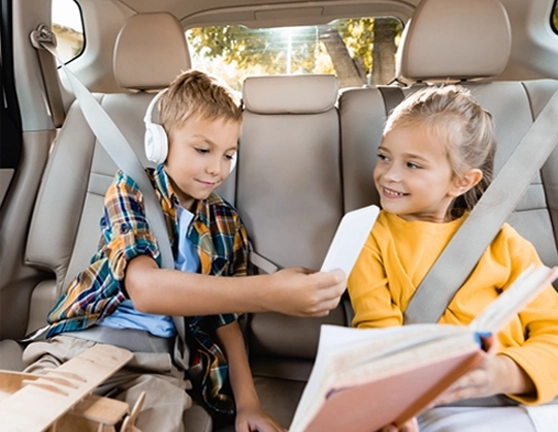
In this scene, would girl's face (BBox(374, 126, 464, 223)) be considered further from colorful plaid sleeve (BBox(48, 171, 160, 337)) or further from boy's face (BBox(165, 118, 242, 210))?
colorful plaid sleeve (BBox(48, 171, 160, 337))

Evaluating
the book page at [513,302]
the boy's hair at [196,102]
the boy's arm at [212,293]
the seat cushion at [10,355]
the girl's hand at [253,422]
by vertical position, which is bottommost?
the seat cushion at [10,355]

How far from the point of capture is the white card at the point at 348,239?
0.73 meters

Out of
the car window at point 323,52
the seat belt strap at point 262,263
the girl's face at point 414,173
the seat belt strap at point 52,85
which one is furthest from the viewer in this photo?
the car window at point 323,52

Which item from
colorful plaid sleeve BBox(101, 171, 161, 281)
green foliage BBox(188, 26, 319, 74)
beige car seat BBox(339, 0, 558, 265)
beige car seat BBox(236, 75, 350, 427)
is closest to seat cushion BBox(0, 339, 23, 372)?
colorful plaid sleeve BBox(101, 171, 161, 281)

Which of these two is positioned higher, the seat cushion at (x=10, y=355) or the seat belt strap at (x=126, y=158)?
the seat belt strap at (x=126, y=158)

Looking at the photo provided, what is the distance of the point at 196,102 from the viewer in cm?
97

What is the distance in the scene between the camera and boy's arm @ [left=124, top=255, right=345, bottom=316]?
79 cm

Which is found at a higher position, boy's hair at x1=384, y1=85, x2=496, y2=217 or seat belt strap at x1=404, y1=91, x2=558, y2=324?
boy's hair at x1=384, y1=85, x2=496, y2=217

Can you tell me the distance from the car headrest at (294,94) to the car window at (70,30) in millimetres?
1026

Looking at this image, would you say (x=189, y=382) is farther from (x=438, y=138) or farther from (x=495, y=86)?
(x=495, y=86)

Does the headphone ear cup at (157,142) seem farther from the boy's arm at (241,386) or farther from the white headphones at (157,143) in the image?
the boy's arm at (241,386)

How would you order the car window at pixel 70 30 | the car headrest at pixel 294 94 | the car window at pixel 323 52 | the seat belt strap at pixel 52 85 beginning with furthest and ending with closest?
the car window at pixel 323 52 < the car window at pixel 70 30 < the seat belt strap at pixel 52 85 < the car headrest at pixel 294 94

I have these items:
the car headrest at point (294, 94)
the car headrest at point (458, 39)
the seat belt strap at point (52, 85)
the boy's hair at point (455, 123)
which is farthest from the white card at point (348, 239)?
the seat belt strap at point (52, 85)

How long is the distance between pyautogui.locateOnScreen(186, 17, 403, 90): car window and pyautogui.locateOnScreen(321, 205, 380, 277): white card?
1.45 m
